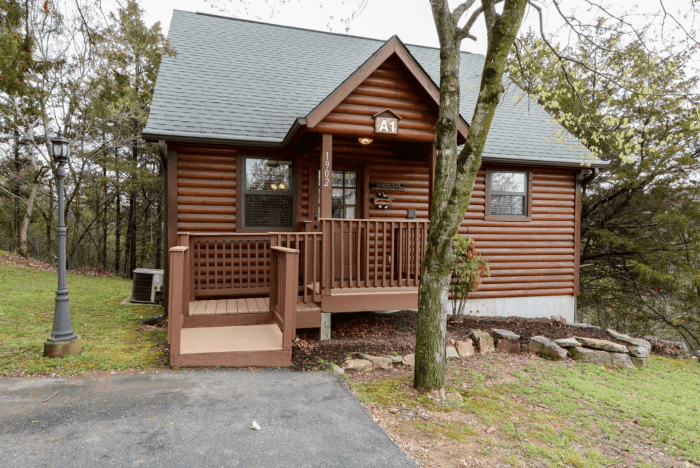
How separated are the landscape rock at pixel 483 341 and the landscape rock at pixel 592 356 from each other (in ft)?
4.13

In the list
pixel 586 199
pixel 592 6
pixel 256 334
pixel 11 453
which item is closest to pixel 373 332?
pixel 256 334

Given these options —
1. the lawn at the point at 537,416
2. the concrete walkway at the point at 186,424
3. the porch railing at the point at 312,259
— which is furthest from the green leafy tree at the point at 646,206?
the concrete walkway at the point at 186,424

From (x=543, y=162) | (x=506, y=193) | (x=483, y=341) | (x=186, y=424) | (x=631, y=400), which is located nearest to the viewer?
(x=186, y=424)

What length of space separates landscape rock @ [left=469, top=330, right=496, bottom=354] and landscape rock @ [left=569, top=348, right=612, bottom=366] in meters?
1.26

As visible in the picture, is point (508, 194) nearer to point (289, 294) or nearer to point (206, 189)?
point (289, 294)

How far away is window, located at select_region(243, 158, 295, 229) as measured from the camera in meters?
7.04

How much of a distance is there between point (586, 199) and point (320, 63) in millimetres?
8997

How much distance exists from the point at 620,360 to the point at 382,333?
11.6ft

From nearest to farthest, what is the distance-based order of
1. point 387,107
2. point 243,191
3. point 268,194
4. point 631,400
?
1. point 631,400
2. point 387,107
3. point 243,191
4. point 268,194

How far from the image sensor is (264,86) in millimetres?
8273

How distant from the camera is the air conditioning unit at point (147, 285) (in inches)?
320

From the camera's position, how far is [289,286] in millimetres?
4461

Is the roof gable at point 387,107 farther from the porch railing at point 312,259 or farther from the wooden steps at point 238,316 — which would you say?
the wooden steps at point 238,316

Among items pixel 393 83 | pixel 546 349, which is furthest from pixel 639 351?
pixel 393 83
